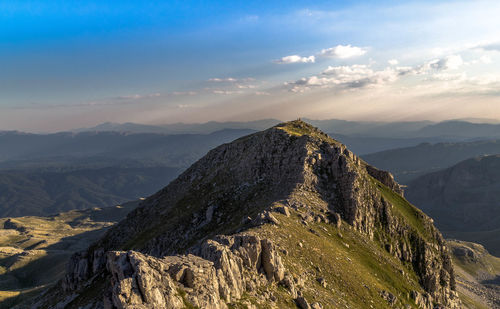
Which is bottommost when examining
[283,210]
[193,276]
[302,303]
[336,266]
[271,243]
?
[336,266]

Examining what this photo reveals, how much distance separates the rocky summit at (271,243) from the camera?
33594 millimetres

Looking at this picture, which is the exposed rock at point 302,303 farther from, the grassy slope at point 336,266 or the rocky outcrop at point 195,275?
the rocky outcrop at point 195,275

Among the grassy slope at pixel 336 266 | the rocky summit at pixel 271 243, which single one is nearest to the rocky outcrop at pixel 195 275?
the rocky summit at pixel 271 243

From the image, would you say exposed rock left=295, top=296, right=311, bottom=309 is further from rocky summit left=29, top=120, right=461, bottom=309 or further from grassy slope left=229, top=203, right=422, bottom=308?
grassy slope left=229, top=203, right=422, bottom=308

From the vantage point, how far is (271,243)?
45.1 m

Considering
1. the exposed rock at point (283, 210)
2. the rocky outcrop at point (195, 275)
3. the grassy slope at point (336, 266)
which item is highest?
the rocky outcrop at point (195, 275)

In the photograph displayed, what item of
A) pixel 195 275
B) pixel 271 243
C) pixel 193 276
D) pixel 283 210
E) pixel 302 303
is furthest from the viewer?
pixel 283 210

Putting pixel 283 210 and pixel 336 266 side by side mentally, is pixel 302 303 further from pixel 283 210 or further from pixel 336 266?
pixel 283 210

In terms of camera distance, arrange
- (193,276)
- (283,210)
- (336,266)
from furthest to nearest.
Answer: (283,210) → (336,266) → (193,276)

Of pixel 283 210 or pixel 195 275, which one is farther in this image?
pixel 283 210

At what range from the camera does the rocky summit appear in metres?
33.6

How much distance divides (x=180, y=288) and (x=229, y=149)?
8993 centimetres

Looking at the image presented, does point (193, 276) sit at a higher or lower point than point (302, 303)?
higher

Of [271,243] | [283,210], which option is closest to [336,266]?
[283,210]
